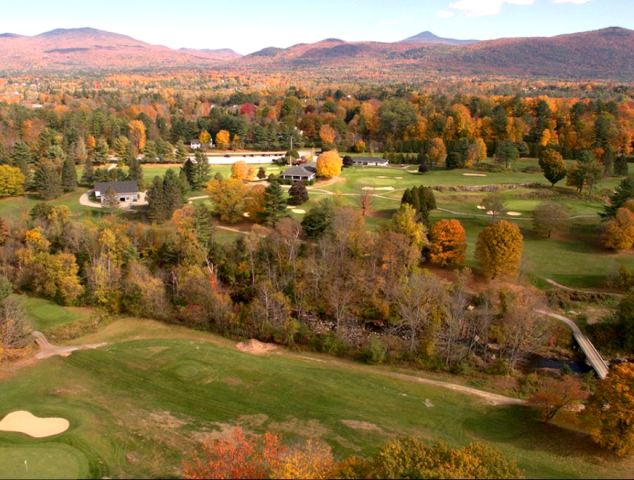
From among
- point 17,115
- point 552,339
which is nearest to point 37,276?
point 552,339

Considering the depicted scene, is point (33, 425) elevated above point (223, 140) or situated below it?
below

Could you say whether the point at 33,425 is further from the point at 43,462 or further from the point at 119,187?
the point at 119,187

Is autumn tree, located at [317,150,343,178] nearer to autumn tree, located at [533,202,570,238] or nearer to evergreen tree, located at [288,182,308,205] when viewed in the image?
evergreen tree, located at [288,182,308,205]

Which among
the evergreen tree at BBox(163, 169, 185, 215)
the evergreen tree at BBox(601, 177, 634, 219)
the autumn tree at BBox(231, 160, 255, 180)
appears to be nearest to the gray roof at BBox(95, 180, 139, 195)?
the evergreen tree at BBox(163, 169, 185, 215)

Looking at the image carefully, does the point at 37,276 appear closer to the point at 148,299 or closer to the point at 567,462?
the point at 148,299

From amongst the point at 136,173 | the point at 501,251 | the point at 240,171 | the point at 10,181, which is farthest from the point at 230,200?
the point at 10,181

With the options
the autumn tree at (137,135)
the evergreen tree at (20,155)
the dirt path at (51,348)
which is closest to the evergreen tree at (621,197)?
the dirt path at (51,348)
